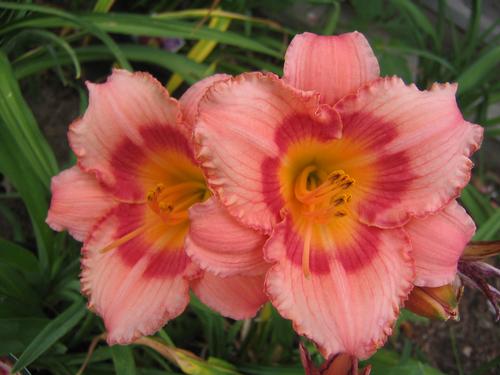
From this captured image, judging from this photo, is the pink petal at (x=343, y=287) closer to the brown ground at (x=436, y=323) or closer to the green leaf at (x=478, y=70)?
the green leaf at (x=478, y=70)

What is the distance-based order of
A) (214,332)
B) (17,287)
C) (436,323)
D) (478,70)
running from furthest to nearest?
(436,323) → (478,70) → (214,332) → (17,287)

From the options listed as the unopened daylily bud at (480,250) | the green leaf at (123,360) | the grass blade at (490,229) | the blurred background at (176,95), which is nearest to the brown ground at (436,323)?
the blurred background at (176,95)

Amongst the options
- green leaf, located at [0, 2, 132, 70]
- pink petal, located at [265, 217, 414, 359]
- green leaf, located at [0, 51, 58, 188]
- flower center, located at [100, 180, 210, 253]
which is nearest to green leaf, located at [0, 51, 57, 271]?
green leaf, located at [0, 51, 58, 188]

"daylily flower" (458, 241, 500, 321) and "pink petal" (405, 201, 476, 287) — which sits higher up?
"pink petal" (405, 201, 476, 287)

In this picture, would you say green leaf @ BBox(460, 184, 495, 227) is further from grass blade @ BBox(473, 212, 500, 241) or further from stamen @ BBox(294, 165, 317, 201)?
stamen @ BBox(294, 165, 317, 201)

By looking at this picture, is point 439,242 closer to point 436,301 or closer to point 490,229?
point 436,301

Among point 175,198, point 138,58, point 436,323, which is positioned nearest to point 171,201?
point 175,198

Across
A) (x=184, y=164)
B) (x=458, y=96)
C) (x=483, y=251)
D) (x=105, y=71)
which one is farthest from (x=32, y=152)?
(x=458, y=96)
